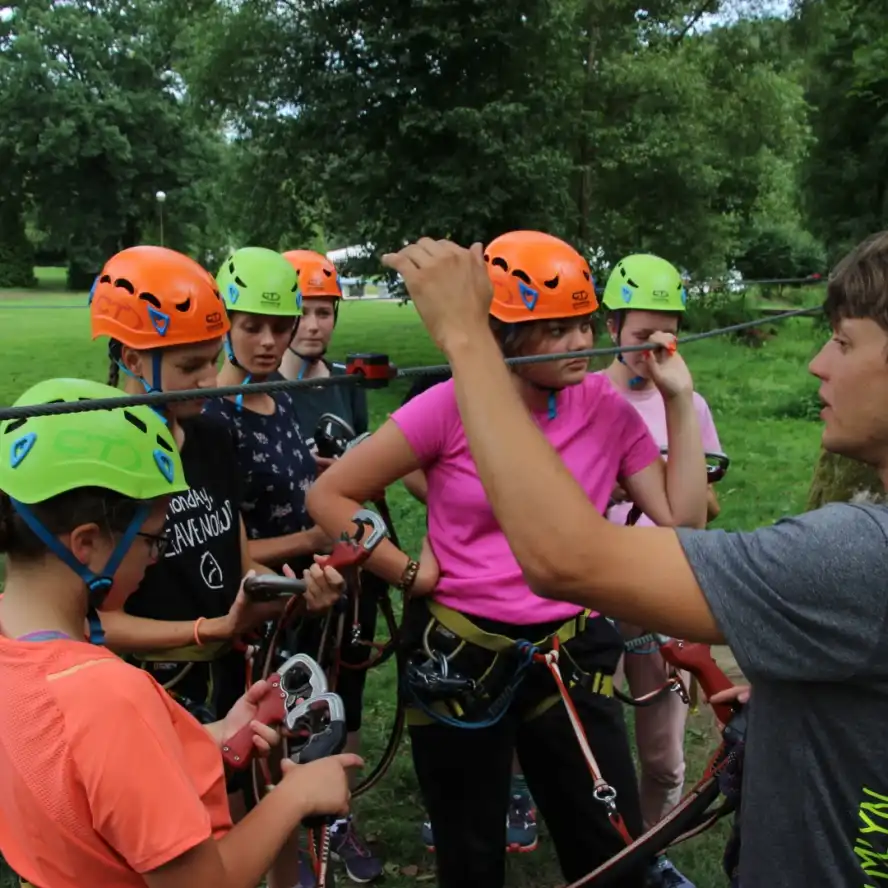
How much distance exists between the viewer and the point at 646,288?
3.40 meters

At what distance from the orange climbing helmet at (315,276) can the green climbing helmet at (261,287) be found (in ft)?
2.00

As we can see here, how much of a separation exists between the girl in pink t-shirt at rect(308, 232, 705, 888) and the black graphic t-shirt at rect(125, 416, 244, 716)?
28 cm

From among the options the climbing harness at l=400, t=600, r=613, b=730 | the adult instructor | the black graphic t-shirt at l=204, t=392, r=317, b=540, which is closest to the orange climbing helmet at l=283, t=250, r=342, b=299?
the black graphic t-shirt at l=204, t=392, r=317, b=540

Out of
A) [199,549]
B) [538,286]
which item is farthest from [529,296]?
[199,549]

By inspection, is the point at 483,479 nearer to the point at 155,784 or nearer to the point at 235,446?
the point at 155,784

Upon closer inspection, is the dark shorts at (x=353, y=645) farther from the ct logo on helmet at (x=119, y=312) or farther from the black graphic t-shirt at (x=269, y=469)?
the ct logo on helmet at (x=119, y=312)

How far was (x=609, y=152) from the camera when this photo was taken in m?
13.6

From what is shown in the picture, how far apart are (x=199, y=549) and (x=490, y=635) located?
800mm

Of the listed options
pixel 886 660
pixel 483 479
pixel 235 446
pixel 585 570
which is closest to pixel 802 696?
pixel 886 660

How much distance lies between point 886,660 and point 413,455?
1348mm

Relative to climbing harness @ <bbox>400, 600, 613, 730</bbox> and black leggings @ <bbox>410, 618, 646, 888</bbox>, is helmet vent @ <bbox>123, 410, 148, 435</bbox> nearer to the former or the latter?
climbing harness @ <bbox>400, 600, 613, 730</bbox>

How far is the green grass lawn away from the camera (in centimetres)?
365

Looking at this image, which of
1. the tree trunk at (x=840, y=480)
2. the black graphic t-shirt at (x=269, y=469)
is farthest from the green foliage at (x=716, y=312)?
the black graphic t-shirt at (x=269, y=469)

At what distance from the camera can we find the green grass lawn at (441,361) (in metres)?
3.65
